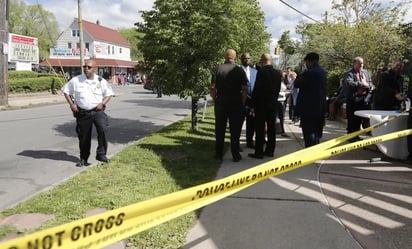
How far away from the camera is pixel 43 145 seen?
833cm

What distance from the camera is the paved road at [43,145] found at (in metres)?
5.52

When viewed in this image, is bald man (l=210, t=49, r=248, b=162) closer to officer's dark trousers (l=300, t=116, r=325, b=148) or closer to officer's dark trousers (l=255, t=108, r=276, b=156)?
officer's dark trousers (l=255, t=108, r=276, b=156)

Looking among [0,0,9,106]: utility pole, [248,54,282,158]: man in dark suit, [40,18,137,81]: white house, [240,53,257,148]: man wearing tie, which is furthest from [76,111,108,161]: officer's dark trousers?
[40,18,137,81]: white house

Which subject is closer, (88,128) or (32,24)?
(88,128)

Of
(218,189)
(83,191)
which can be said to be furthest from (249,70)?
(218,189)

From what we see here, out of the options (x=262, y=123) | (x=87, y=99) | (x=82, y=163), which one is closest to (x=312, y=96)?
(x=262, y=123)

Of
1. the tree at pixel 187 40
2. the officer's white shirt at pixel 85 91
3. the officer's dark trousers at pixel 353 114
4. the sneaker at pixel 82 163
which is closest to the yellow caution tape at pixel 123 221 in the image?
the officer's white shirt at pixel 85 91

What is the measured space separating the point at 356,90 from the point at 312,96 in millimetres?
1795

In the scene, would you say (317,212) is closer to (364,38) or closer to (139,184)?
(139,184)

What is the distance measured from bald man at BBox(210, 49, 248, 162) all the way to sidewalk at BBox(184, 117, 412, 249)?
68 centimetres

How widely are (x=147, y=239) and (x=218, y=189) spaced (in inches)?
53.9

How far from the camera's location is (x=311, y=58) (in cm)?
617

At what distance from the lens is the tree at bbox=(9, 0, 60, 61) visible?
64750 mm

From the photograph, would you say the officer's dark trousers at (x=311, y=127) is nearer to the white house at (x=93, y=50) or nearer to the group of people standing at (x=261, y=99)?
the group of people standing at (x=261, y=99)
